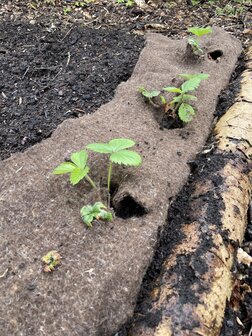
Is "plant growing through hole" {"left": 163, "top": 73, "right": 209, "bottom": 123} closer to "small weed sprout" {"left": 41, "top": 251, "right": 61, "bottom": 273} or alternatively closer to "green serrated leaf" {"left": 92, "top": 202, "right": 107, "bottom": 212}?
"green serrated leaf" {"left": 92, "top": 202, "right": 107, "bottom": 212}

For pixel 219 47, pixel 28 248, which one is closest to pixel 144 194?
pixel 28 248

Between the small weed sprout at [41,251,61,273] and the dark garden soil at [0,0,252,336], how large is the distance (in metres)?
0.39

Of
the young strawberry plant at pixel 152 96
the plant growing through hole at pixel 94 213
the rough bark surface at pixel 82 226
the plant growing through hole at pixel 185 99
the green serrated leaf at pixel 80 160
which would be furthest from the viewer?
the young strawberry plant at pixel 152 96

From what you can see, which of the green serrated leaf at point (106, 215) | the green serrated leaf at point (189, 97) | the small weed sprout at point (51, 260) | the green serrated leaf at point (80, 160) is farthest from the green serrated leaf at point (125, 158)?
the green serrated leaf at point (189, 97)

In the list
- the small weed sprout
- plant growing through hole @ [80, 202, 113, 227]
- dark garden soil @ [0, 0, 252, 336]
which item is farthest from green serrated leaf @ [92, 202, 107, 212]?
dark garden soil @ [0, 0, 252, 336]

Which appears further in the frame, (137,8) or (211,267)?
(137,8)

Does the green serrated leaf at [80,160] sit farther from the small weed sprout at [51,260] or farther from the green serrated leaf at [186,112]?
the green serrated leaf at [186,112]

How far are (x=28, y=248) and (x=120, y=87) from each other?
60.8 inches

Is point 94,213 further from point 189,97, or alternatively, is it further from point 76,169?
point 189,97

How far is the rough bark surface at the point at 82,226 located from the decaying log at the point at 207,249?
111 mm

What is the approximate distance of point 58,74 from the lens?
327cm

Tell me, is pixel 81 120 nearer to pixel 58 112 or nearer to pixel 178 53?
pixel 58 112

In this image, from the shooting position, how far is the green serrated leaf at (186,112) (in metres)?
2.55

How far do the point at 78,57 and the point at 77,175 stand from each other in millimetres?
1837
